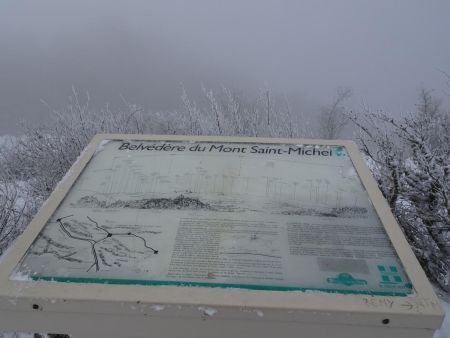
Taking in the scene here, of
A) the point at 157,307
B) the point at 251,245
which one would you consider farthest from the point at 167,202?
the point at 157,307

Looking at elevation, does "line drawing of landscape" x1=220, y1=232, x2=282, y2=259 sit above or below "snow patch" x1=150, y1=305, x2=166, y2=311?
above

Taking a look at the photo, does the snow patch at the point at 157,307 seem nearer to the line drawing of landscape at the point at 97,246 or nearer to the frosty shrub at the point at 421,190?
the line drawing of landscape at the point at 97,246

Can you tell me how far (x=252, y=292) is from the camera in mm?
1409

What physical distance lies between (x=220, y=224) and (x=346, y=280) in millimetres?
562

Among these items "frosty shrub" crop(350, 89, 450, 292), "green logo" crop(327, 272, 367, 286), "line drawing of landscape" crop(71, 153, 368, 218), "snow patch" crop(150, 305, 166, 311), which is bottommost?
"snow patch" crop(150, 305, 166, 311)

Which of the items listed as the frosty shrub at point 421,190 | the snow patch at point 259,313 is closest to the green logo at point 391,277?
the snow patch at point 259,313

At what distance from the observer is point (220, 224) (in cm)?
174

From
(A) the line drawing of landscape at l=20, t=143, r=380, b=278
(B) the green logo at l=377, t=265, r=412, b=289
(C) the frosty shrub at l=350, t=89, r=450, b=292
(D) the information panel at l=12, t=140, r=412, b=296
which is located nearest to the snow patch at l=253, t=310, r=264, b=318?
(D) the information panel at l=12, t=140, r=412, b=296

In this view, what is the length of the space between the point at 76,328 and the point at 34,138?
7775 mm

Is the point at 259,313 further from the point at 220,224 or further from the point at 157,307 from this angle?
the point at 220,224

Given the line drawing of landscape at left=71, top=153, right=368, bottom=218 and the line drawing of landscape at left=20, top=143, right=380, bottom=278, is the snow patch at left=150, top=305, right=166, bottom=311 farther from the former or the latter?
the line drawing of landscape at left=71, top=153, right=368, bottom=218

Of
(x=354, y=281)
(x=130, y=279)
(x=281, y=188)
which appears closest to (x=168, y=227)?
(x=130, y=279)

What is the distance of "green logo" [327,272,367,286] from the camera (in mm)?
1458

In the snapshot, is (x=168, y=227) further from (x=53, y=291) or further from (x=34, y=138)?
(x=34, y=138)
